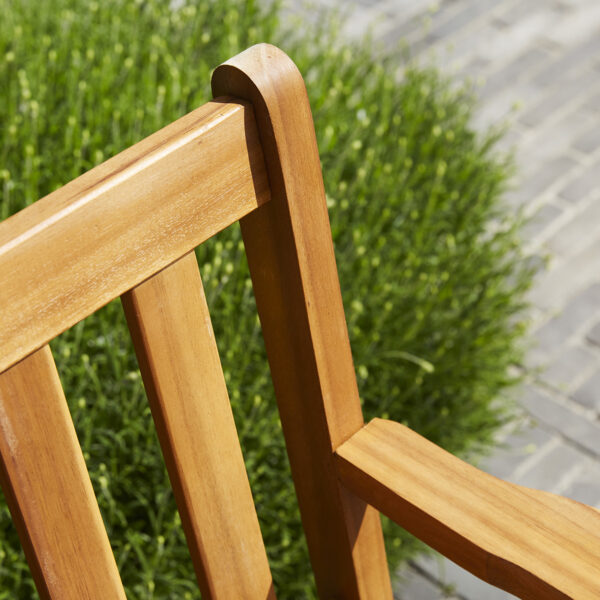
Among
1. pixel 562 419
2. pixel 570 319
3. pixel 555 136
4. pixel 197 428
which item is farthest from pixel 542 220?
pixel 197 428

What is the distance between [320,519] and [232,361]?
0.98m

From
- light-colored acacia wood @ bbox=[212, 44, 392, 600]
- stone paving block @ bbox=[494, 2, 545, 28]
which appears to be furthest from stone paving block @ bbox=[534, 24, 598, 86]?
light-colored acacia wood @ bbox=[212, 44, 392, 600]

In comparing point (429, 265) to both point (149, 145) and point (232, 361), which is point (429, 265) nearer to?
point (232, 361)

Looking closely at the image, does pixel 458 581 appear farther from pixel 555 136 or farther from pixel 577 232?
pixel 555 136

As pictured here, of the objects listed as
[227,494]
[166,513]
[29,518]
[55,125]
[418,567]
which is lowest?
[418,567]

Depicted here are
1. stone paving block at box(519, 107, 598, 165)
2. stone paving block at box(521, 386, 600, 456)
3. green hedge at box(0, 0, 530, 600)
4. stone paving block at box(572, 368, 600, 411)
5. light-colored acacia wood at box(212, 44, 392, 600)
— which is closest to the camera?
light-colored acacia wood at box(212, 44, 392, 600)

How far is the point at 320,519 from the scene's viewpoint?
1.26 meters

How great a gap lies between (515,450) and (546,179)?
1.28 m

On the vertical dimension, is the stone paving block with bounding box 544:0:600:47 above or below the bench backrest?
below

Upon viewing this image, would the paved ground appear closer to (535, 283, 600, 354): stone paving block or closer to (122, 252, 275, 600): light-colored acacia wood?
(535, 283, 600, 354): stone paving block

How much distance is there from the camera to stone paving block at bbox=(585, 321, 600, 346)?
2967 millimetres

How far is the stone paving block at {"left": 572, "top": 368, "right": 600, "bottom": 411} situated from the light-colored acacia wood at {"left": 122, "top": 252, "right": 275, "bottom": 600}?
1.83 m

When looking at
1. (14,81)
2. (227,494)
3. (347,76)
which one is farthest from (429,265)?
(227,494)

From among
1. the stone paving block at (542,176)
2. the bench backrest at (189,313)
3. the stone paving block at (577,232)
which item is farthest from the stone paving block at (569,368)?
the bench backrest at (189,313)
